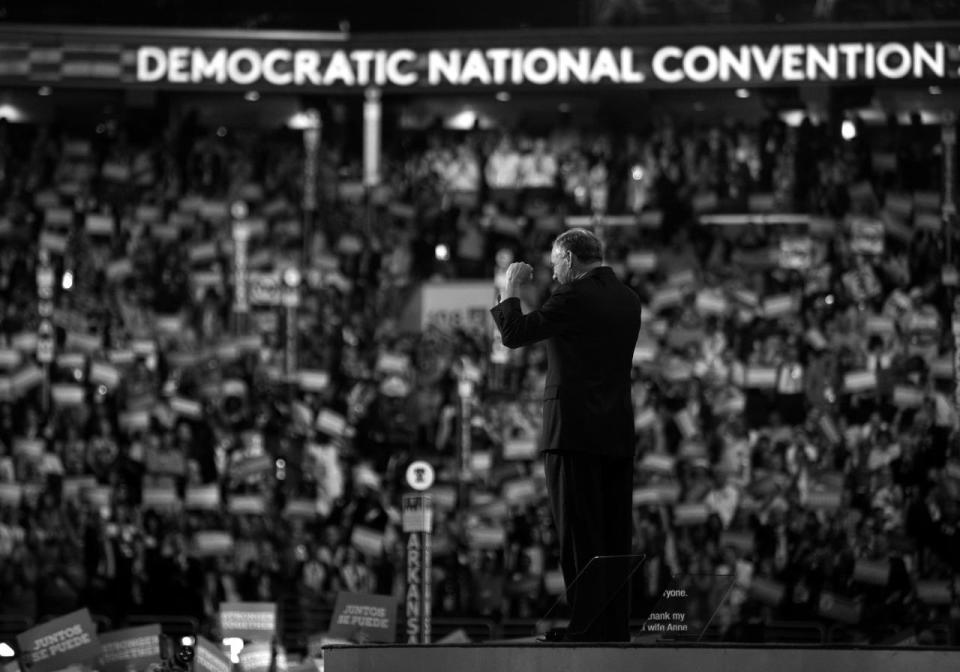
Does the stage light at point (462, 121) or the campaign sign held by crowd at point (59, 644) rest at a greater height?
the stage light at point (462, 121)

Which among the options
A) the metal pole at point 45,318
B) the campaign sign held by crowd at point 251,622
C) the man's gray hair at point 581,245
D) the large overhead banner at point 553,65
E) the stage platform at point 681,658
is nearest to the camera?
the stage platform at point 681,658

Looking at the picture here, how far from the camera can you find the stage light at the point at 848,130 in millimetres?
21344

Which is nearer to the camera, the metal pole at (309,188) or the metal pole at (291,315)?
the metal pole at (291,315)

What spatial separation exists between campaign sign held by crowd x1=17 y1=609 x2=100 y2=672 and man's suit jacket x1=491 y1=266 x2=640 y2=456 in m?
3.82

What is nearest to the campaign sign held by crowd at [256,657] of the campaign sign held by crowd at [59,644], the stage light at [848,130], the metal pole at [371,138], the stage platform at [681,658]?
the campaign sign held by crowd at [59,644]

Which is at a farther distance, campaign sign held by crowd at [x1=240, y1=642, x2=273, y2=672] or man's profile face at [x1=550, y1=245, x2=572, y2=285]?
campaign sign held by crowd at [x1=240, y1=642, x2=273, y2=672]

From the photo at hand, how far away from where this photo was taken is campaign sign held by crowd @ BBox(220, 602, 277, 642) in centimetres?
1210

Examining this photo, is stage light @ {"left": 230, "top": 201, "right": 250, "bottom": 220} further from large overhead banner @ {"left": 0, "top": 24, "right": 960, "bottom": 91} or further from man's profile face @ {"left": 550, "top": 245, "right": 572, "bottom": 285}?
man's profile face @ {"left": 550, "top": 245, "right": 572, "bottom": 285}

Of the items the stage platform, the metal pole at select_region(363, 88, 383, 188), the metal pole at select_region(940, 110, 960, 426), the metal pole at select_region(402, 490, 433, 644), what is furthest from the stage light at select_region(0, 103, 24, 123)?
the stage platform

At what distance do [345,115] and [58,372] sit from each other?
5.70 meters

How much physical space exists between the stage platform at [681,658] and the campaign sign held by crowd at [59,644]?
3.87 m

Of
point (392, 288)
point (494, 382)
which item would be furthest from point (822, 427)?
point (392, 288)

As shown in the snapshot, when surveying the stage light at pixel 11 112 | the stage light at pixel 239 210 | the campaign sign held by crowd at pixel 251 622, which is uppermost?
the stage light at pixel 11 112

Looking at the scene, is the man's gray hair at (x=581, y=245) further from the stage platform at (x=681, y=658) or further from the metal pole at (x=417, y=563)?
the metal pole at (x=417, y=563)
